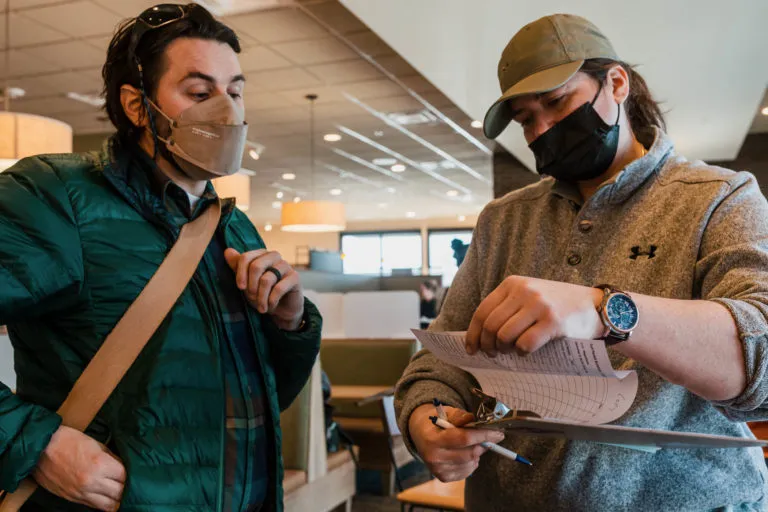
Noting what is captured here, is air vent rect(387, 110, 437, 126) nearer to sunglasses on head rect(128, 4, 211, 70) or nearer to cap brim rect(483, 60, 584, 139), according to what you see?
sunglasses on head rect(128, 4, 211, 70)

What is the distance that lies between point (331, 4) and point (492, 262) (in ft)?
16.0

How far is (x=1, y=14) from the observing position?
557 cm

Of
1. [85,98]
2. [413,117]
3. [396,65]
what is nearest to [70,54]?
[85,98]

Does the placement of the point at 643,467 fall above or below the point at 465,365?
below

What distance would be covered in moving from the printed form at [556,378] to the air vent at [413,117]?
816 cm

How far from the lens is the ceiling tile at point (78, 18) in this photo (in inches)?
214

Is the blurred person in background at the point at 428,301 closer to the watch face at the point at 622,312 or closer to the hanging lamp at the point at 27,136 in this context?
the hanging lamp at the point at 27,136

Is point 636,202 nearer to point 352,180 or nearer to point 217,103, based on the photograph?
point 217,103

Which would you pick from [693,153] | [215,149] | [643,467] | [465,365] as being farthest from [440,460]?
[693,153]

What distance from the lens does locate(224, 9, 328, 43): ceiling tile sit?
5781mm

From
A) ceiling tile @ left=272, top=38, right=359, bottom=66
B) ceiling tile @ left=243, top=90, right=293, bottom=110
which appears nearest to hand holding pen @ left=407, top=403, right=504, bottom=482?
ceiling tile @ left=272, top=38, right=359, bottom=66

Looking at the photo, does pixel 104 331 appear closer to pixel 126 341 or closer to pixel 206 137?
pixel 126 341

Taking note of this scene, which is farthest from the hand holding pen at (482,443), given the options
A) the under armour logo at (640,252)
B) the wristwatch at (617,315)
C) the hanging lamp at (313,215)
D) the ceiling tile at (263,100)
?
the hanging lamp at (313,215)

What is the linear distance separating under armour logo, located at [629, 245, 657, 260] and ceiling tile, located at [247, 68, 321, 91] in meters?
6.62
